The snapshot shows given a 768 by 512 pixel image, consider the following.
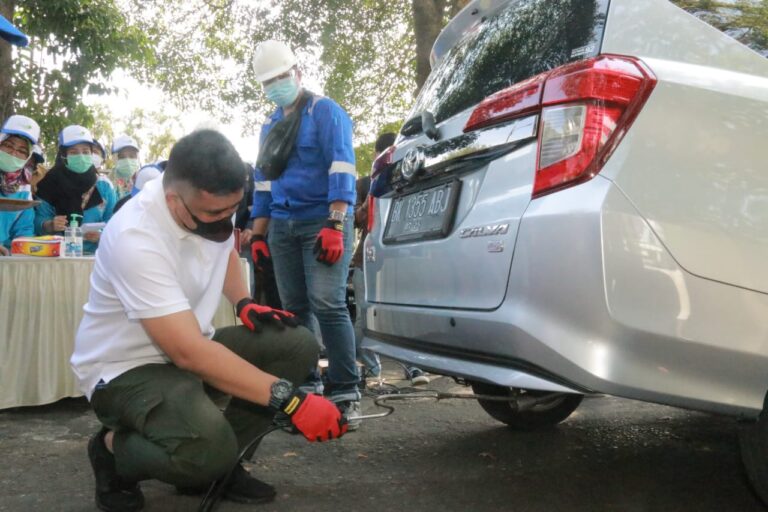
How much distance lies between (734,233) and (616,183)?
0.38 meters

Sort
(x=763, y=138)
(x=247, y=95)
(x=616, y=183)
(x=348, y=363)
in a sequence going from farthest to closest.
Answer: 1. (x=247, y=95)
2. (x=348, y=363)
3. (x=763, y=138)
4. (x=616, y=183)

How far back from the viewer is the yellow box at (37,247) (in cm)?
408

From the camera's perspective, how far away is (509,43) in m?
2.58

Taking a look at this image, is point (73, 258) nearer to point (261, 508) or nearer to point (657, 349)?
→ point (261, 508)

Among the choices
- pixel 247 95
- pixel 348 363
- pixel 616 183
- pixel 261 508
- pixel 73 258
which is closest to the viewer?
pixel 616 183

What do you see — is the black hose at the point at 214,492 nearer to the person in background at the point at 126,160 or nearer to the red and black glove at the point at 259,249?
the red and black glove at the point at 259,249

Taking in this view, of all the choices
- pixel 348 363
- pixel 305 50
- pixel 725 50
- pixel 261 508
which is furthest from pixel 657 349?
pixel 305 50

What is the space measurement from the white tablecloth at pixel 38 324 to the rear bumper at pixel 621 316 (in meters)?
2.28

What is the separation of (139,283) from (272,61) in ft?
6.29

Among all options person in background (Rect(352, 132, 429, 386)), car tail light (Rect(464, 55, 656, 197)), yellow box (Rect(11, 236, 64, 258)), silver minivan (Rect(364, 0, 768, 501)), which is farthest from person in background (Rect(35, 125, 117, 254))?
car tail light (Rect(464, 55, 656, 197))

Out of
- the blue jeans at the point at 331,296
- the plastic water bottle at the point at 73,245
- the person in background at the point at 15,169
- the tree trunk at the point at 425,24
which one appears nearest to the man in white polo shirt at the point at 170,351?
the blue jeans at the point at 331,296

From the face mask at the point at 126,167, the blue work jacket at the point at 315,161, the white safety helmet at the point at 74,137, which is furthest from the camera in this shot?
the face mask at the point at 126,167

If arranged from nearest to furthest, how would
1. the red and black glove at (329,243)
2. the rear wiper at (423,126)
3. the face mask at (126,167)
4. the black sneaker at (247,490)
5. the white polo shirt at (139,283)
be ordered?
1. the white polo shirt at (139,283)
2. the black sneaker at (247,490)
3. the rear wiper at (423,126)
4. the red and black glove at (329,243)
5. the face mask at (126,167)

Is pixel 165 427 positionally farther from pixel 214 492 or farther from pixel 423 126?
pixel 423 126
